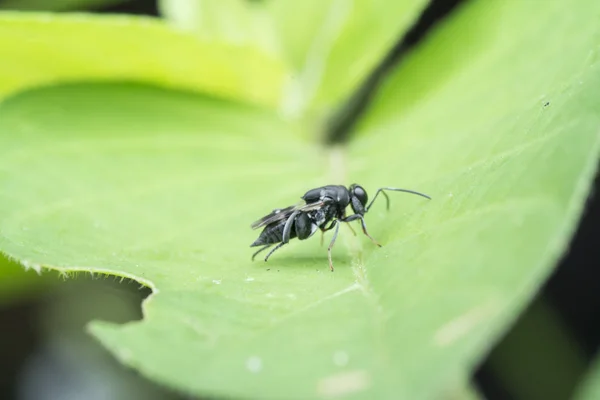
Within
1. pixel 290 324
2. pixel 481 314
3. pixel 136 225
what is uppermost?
pixel 136 225

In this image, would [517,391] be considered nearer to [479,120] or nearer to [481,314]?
[479,120]

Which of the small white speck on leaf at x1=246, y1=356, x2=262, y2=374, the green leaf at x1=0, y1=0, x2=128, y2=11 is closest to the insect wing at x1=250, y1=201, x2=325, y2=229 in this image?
the small white speck on leaf at x1=246, y1=356, x2=262, y2=374

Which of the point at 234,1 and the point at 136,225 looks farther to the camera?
the point at 234,1

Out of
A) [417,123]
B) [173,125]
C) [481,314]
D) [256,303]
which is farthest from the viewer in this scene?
[173,125]

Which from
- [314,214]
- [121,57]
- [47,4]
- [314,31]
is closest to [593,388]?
[314,214]

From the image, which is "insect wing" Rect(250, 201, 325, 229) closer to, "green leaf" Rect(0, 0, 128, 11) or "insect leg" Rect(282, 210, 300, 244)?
"insect leg" Rect(282, 210, 300, 244)

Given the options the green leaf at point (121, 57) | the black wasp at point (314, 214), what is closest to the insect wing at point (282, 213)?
the black wasp at point (314, 214)

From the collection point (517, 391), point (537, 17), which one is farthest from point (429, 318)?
point (517, 391)
